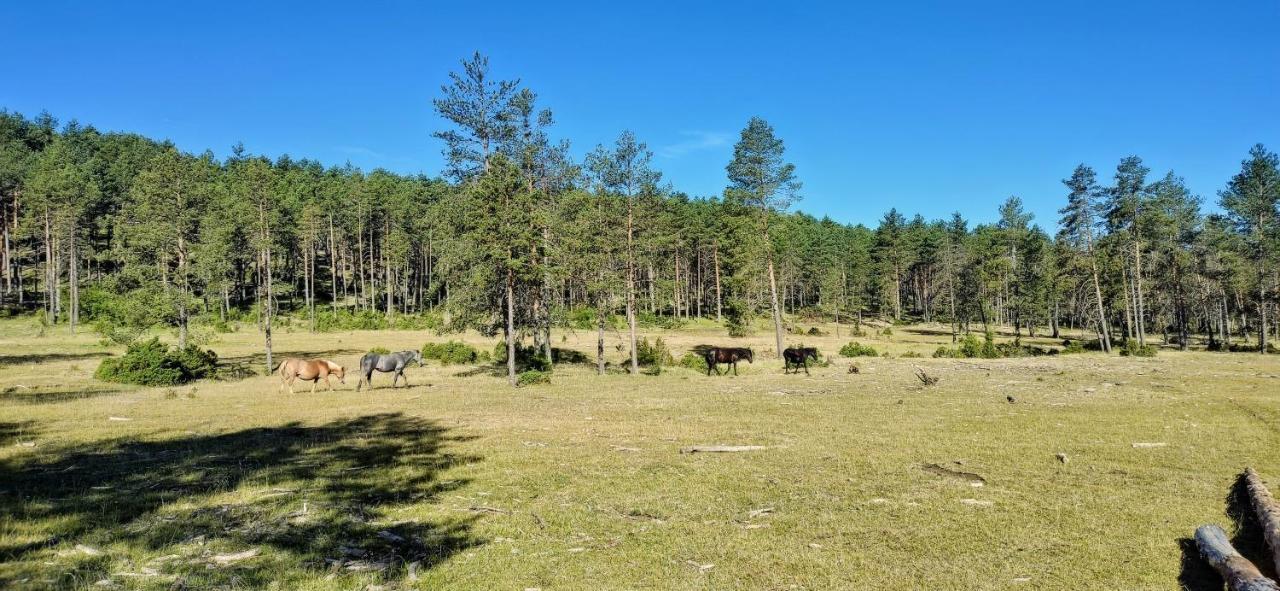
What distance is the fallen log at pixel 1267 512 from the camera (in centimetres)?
713

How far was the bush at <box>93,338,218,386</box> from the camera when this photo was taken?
28.3 meters

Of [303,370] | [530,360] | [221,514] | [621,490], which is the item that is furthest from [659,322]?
[221,514]

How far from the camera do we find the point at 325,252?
347 ft

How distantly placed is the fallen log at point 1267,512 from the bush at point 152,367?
1430 inches

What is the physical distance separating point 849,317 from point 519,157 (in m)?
82.0

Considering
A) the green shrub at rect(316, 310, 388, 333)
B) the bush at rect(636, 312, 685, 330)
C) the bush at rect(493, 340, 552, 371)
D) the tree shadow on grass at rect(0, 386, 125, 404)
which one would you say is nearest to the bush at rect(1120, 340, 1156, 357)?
the bush at rect(636, 312, 685, 330)

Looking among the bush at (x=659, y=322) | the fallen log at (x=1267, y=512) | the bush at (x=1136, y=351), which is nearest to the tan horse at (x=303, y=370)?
the fallen log at (x=1267, y=512)

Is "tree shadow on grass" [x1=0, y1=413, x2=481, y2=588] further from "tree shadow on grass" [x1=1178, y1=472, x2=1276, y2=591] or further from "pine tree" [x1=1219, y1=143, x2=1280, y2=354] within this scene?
"pine tree" [x1=1219, y1=143, x2=1280, y2=354]

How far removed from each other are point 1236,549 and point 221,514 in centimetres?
1349

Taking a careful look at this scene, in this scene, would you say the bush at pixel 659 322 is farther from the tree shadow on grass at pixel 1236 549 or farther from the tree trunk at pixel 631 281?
the tree shadow on grass at pixel 1236 549

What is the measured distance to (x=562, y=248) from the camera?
32312 mm

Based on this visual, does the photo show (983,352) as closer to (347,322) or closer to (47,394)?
(47,394)

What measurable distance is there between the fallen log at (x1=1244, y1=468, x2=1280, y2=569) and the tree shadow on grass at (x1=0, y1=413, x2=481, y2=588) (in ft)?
31.5

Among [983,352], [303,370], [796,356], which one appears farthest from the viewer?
[983,352]
